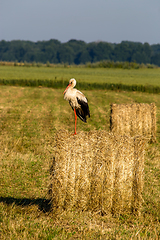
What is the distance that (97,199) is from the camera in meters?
6.09

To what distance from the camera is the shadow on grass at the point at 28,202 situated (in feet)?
21.3

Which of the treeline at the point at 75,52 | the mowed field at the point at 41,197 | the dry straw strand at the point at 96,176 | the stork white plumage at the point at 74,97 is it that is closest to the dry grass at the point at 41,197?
the mowed field at the point at 41,197

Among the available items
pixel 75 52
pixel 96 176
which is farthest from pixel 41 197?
pixel 75 52

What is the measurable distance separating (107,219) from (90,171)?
3.68 feet

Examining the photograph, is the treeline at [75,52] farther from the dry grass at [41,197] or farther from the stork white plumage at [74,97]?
the stork white plumage at [74,97]

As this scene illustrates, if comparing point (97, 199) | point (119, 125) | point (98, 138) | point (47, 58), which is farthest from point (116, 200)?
point (47, 58)

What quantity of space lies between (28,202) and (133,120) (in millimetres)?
7005

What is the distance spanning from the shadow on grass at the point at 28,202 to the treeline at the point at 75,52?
15666 centimetres

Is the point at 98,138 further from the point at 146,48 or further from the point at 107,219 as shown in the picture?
the point at 146,48

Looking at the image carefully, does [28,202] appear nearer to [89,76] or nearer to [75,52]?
[89,76]

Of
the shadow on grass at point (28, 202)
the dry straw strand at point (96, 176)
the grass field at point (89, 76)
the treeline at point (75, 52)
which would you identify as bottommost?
the shadow on grass at point (28, 202)

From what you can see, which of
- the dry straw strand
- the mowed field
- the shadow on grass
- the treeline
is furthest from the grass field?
the treeline

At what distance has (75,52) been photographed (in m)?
179

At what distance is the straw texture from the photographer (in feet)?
40.2
